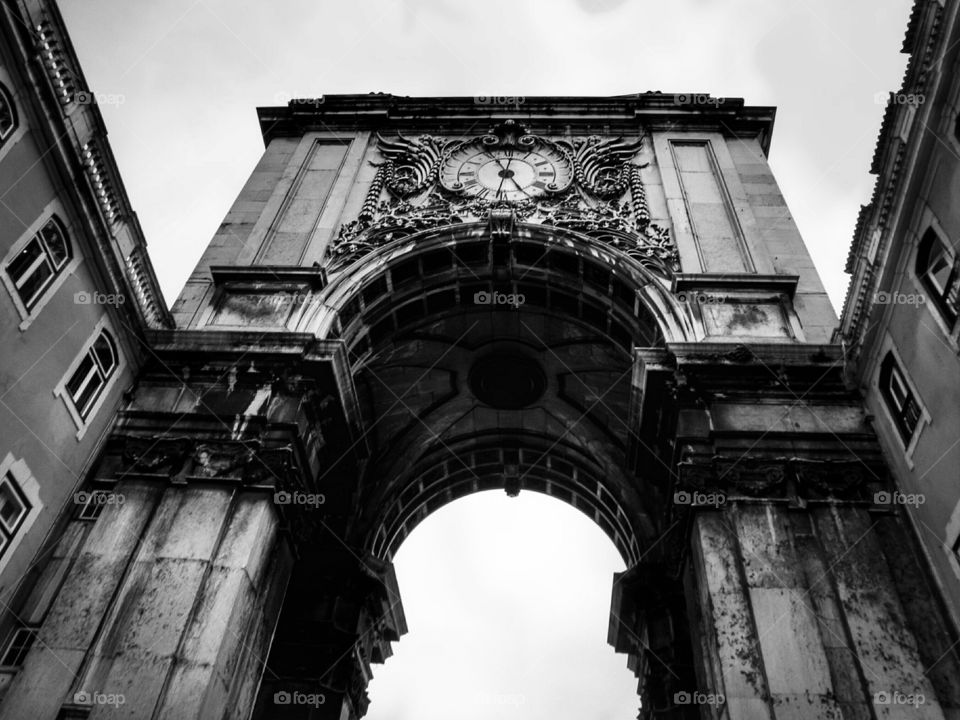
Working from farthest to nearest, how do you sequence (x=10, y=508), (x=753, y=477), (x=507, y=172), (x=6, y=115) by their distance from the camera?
(x=507, y=172) < (x=753, y=477) < (x=10, y=508) < (x=6, y=115)

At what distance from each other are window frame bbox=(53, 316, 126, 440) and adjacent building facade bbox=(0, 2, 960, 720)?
0.25ft

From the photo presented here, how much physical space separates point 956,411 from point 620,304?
968cm

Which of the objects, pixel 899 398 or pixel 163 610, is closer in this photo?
pixel 163 610

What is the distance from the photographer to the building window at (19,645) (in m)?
13.4

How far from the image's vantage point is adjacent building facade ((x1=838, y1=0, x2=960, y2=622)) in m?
13.1

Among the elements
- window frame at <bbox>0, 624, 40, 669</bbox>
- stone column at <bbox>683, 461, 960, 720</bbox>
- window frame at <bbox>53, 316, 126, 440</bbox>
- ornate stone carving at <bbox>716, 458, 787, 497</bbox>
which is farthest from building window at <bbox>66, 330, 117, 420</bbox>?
ornate stone carving at <bbox>716, 458, 787, 497</bbox>

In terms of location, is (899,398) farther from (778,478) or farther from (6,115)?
(6,115)

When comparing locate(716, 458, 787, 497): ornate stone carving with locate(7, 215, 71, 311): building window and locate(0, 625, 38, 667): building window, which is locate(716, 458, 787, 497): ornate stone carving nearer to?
locate(0, 625, 38, 667): building window

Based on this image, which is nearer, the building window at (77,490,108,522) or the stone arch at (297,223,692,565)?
the building window at (77,490,108,522)

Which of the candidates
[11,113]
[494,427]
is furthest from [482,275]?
[11,113]

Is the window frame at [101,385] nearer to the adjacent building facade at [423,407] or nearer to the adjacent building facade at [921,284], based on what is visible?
the adjacent building facade at [423,407]

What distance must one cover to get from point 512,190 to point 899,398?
496 inches

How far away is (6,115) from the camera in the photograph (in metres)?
13.5

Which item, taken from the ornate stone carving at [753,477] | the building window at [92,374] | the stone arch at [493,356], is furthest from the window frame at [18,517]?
the ornate stone carving at [753,477]
